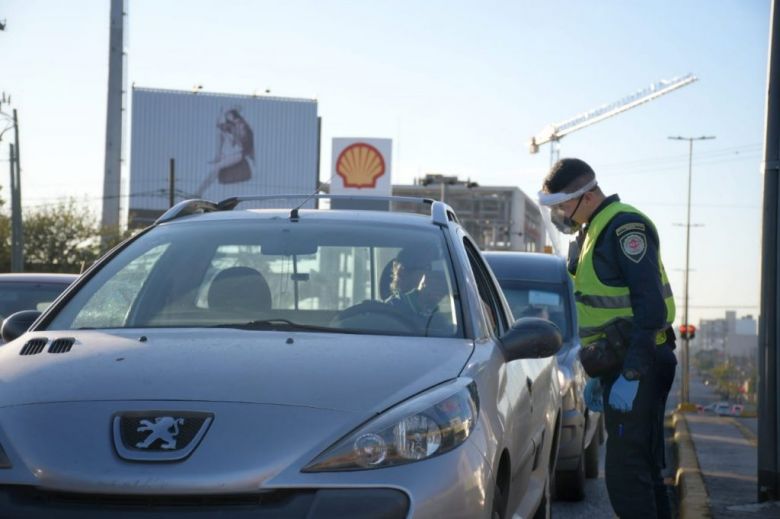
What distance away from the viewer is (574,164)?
603 centimetres

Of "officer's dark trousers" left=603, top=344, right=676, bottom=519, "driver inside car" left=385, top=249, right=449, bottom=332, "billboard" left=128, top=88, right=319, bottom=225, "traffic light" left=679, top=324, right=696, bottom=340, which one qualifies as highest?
"billboard" left=128, top=88, right=319, bottom=225

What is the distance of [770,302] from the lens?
8.41 meters

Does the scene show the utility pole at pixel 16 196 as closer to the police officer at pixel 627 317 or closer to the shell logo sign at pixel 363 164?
the shell logo sign at pixel 363 164

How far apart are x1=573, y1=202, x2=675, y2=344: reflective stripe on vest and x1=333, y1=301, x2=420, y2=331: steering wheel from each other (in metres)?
1.41

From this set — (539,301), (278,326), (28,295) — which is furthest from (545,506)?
(28,295)

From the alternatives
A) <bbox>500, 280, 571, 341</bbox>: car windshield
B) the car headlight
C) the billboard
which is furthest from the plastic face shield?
the billboard

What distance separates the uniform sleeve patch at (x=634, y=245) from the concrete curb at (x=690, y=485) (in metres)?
2.73

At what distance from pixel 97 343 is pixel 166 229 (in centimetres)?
124

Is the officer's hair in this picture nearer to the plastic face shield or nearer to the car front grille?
the plastic face shield

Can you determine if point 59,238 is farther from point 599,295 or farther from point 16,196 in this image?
point 599,295

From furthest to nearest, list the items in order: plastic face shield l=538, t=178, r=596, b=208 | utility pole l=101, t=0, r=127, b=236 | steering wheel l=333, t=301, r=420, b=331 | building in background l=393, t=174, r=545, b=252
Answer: building in background l=393, t=174, r=545, b=252 < utility pole l=101, t=0, r=127, b=236 < plastic face shield l=538, t=178, r=596, b=208 < steering wheel l=333, t=301, r=420, b=331

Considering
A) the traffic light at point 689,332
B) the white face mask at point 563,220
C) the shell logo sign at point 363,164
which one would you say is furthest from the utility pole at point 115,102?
the white face mask at point 563,220

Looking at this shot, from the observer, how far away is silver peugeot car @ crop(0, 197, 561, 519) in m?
3.48

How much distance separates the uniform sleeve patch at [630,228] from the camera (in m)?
5.74
